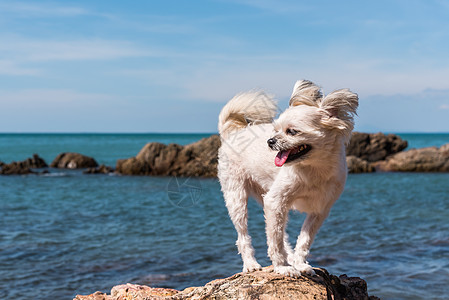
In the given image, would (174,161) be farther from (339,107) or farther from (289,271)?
(339,107)

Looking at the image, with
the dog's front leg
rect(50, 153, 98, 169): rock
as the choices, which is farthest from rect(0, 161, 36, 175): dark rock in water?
the dog's front leg

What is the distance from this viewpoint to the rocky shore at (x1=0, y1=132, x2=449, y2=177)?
25.0 m

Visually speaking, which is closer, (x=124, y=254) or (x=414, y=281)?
(x=414, y=281)

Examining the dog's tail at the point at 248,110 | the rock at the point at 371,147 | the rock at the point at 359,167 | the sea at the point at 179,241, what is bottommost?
the sea at the point at 179,241

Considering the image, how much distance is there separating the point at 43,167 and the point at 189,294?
109ft

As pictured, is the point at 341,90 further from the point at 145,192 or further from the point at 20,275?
the point at 145,192

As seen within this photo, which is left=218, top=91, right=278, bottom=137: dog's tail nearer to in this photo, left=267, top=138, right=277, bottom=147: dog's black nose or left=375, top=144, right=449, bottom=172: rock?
left=267, top=138, right=277, bottom=147: dog's black nose

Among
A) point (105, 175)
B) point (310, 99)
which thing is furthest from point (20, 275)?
point (105, 175)

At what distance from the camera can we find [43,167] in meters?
34.8

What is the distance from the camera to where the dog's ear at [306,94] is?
13.6 feet

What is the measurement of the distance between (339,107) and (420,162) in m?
29.2

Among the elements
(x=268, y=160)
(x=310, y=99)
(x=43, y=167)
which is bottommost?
(x=43, y=167)

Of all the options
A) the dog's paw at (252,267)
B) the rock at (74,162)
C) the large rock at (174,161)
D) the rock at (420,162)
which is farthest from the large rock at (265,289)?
the rock at (74,162)

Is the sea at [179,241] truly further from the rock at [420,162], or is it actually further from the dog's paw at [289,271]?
the rock at [420,162]
